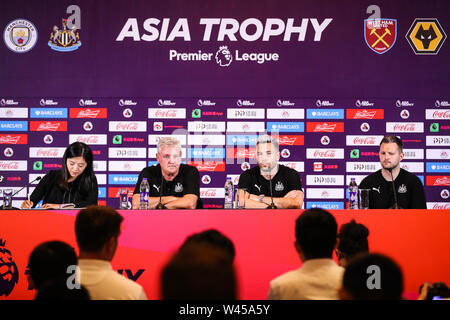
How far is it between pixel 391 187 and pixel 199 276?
379 centimetres

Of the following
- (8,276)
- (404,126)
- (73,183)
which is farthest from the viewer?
(404,126)

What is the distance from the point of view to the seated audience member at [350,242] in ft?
7.63

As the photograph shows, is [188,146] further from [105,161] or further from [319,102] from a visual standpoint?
[319,102]

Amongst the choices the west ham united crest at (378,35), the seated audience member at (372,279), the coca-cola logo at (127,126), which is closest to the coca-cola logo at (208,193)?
the coca-cola logo at (127,126)

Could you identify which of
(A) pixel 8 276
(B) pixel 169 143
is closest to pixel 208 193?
(B) pixel 169 143

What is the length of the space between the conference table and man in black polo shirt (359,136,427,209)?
0.98m

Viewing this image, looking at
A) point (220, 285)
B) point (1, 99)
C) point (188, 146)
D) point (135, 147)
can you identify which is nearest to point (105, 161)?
point (135, 147)

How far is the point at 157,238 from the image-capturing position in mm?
3195

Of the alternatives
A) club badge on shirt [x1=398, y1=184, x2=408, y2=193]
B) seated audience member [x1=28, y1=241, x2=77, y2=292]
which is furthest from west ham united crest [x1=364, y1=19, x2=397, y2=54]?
seated audience member [x1=28, y1=241, x2=77, y2=292]

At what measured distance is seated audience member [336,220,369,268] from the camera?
232 cm

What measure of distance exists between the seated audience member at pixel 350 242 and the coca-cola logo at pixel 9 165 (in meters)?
4.52

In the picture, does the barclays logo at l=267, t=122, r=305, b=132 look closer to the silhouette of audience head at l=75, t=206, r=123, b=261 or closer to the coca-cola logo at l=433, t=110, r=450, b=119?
the coca-cola logo at l=433, t=110, r=450, b=119

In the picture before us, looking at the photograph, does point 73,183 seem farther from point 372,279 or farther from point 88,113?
point 372,279

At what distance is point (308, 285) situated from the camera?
172cm
